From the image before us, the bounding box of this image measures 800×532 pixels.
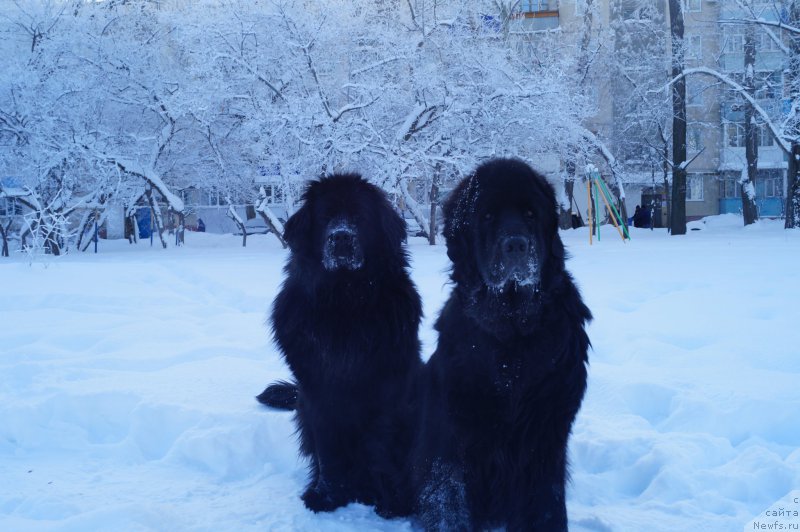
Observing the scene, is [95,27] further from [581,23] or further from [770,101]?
[770,101]

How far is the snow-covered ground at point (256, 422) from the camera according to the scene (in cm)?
273

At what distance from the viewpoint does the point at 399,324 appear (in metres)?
3.06

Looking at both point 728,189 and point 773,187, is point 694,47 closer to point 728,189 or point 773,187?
point 728,189

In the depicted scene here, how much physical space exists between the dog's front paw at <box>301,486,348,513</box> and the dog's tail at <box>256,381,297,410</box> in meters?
0.97

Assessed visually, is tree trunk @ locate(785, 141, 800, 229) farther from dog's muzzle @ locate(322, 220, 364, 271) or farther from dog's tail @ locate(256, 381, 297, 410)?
dog's muzzle @ locate(322, 220, 364, 271)

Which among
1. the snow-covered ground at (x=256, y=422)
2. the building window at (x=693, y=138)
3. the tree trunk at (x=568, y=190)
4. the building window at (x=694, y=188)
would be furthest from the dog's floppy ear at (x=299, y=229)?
the building window at (x=694, y=188)

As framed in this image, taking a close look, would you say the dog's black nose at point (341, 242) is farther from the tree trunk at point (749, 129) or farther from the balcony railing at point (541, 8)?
the balcony railing at point (541, 8)

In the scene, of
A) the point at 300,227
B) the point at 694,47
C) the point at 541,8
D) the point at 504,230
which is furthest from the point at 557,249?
the point at 541,8

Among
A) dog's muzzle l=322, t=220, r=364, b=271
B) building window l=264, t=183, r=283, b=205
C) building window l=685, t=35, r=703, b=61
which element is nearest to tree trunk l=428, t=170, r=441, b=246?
building window l=264, t=183, r=283, b=205

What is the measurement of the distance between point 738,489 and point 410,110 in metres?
16.3

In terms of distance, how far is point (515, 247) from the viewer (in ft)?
7.33

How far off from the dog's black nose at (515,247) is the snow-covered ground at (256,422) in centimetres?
48

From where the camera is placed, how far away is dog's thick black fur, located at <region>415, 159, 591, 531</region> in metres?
2.34

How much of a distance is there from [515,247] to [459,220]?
0.36 meters
